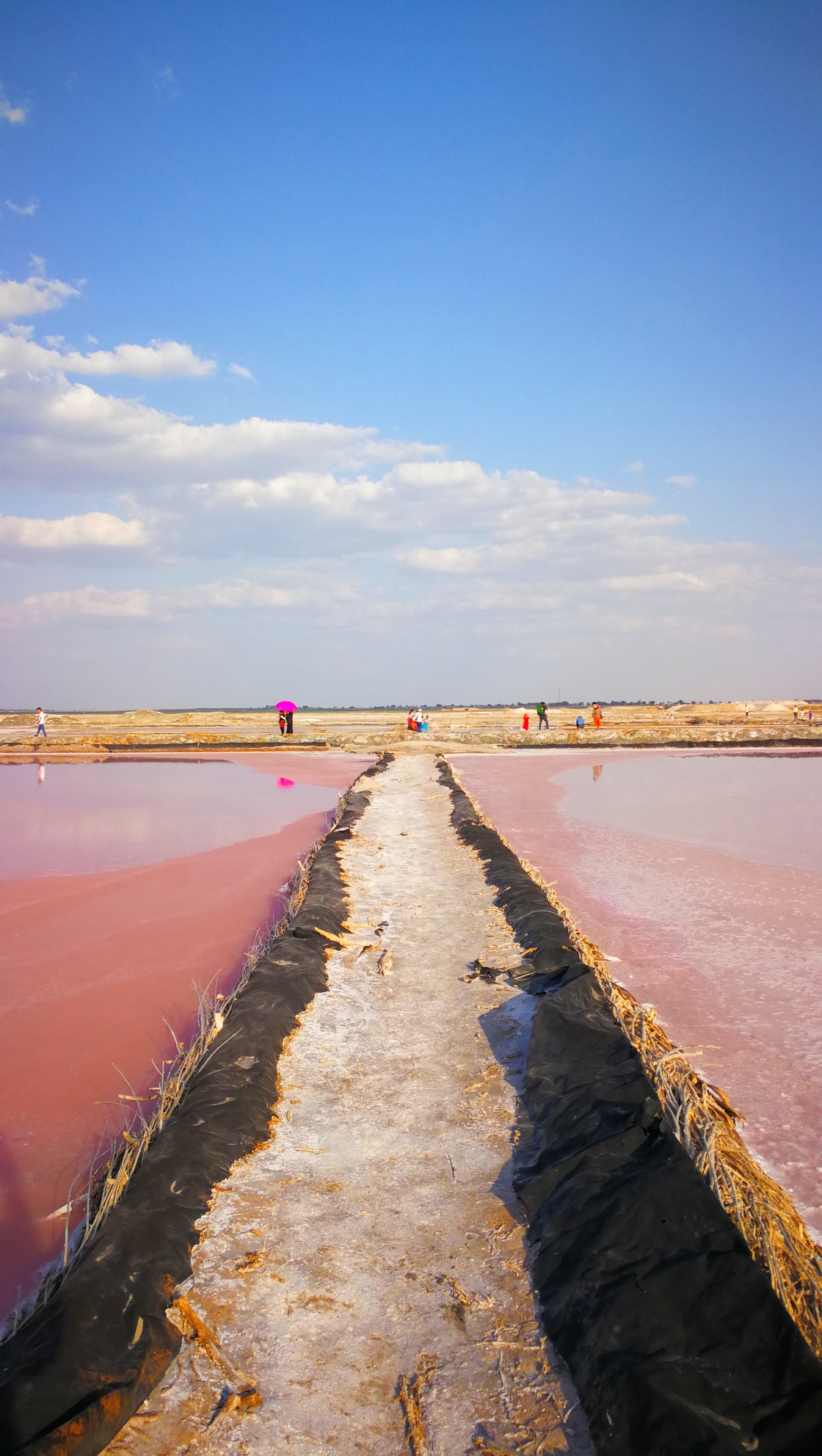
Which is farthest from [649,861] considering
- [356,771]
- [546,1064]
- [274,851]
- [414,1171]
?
[356,771]

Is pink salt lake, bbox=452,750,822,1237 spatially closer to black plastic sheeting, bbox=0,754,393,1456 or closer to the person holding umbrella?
black plastic sheeting, bbox=0,754,393,1456

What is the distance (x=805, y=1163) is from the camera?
11.4 feet

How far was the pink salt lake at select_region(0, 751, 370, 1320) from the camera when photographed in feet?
12.5

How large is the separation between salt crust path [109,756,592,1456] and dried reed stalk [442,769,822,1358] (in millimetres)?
671

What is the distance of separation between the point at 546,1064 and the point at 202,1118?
1.66 meters

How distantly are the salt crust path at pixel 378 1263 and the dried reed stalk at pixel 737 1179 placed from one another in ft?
2.20

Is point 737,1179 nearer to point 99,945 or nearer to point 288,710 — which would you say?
point 99,945

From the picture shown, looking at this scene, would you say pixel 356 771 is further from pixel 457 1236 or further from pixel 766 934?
pixel 457 1236

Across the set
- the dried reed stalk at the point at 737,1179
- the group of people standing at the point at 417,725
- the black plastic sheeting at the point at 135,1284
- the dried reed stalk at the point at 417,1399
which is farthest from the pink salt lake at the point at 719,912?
the group of people standing at the point at 417,725

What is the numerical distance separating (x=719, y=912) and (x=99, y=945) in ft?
18.1

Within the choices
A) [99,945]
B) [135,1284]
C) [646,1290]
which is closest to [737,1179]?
[646,1290]

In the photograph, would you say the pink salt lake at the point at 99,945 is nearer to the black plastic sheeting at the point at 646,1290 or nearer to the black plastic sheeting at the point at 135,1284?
the black plastic sheeting at the point at 135,1284

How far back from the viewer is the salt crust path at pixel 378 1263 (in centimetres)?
218

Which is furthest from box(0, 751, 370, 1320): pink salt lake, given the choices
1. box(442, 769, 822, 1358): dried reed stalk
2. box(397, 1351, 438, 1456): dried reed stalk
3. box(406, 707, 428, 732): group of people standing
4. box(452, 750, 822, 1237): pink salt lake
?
box(406, 707, 428, 732): group of people standing
